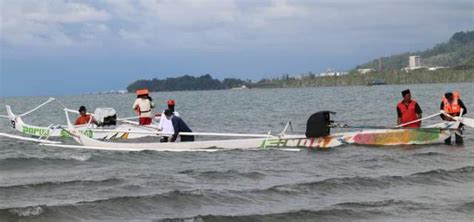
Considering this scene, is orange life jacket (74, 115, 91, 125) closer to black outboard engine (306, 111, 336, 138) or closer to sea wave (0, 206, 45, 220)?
black outboard engine (306, 111, 336, 138)

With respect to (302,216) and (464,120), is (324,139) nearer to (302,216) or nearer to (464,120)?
(464,120)

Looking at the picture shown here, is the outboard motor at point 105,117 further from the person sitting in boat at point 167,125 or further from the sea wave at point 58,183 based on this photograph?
the sea wave at point 58,183

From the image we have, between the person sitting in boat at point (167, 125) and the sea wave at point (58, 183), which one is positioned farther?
the person sitting in boat at point (167, 125)

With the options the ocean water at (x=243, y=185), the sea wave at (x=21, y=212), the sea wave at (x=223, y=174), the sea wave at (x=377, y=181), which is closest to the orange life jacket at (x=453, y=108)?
the ocean water at (x=243, y=185)

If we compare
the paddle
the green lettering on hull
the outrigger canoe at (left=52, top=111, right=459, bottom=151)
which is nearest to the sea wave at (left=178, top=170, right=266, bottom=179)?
the outrigger canoe at (left=52, top=111, right=459, bottom=151)

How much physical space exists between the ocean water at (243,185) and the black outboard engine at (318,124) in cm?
68

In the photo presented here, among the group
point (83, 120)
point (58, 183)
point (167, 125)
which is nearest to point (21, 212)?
point (58, 183)

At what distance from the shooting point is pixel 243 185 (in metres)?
13.5

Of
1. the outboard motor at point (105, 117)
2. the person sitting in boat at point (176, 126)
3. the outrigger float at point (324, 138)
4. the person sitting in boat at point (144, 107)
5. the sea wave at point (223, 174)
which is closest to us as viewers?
the sea wave at point (223, 174)

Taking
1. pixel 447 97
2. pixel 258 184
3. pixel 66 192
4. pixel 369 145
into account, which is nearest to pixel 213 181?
pixel 258 184

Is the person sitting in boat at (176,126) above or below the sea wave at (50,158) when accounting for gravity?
above

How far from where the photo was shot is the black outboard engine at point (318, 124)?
1781cm

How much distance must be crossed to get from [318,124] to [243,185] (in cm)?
506

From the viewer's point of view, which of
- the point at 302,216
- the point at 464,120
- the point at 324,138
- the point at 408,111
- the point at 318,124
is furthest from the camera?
the point at 408,111
